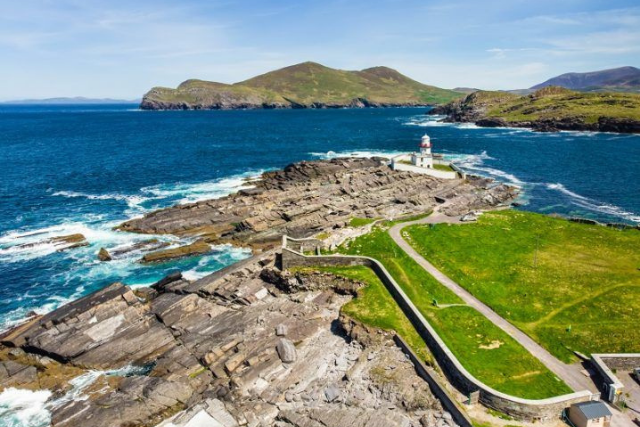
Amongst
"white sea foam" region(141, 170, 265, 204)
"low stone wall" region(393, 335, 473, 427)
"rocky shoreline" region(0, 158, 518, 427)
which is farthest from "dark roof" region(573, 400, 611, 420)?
"white sea foam" region(141, 170, 265, 204)

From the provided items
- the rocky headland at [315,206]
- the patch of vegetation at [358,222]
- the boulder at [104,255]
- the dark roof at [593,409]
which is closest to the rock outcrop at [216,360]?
the dark roof at [593,409]

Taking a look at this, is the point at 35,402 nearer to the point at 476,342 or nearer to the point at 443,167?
the point at 476,342

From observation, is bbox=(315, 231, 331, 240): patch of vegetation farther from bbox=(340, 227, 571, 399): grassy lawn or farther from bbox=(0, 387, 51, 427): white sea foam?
bbox=(0, 387, 51, 427): white sea foam

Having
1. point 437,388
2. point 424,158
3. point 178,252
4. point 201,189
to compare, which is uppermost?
point 424,158

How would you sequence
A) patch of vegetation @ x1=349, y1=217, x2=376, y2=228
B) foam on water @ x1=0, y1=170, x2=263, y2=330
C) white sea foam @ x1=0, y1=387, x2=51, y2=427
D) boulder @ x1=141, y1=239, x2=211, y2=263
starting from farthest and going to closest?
boulder @ x1=141, y1=239, x2=211, y2=263
patch of vegetation @ x1=349, y1=217, x2=376, y2=228
foam on water @ x1=0, y1=170, x2=263, y2=330
white sea foam @ x1=0, y1=387, x2=51, y2=427

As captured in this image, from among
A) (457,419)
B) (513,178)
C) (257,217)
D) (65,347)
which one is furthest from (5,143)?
(457,419)

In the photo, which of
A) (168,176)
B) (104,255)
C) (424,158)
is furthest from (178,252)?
(168,176)
